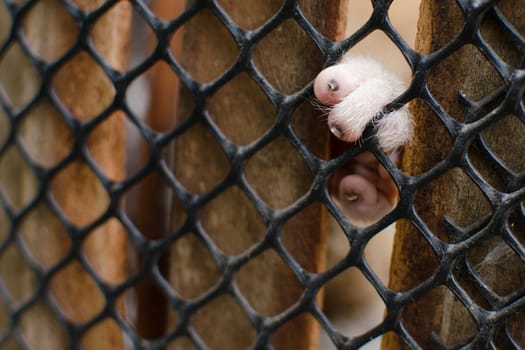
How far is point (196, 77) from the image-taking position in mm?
869

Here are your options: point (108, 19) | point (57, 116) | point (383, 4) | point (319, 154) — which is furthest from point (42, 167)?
point (383, 4)

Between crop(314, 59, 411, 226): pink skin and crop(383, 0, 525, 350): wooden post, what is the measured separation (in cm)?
4

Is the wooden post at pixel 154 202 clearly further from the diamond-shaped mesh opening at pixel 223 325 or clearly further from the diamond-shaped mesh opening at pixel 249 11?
the diamond-shaped mesh opening at pixel 249 11

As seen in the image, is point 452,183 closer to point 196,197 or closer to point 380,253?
point 196,197

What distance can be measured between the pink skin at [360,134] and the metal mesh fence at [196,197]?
2 cm

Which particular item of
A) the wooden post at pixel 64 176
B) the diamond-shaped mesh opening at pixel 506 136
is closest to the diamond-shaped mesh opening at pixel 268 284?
the wooden post at pixel 64 176

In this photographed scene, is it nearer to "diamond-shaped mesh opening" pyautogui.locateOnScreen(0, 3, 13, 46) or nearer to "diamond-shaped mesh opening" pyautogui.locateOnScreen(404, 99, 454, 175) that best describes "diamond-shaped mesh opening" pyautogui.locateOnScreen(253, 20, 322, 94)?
"diamond-shaped mesh opening" pyautogui.locateOnScreen(404, 99, 454, 175)

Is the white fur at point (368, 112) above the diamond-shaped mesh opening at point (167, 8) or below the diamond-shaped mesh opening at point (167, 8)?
below

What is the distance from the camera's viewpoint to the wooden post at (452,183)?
27.1 inches

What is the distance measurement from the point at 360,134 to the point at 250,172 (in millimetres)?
202

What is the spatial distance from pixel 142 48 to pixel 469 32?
97cm

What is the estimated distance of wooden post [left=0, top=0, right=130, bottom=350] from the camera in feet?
3.02

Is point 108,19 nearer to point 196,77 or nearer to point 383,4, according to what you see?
point 196,77

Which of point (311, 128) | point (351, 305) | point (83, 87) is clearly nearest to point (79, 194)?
point (83, 87)
